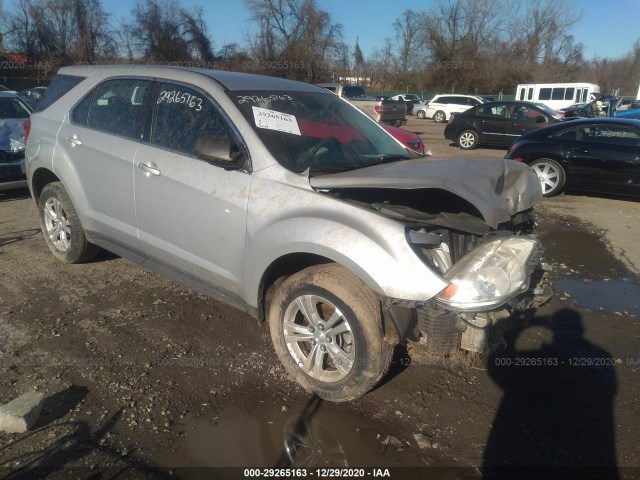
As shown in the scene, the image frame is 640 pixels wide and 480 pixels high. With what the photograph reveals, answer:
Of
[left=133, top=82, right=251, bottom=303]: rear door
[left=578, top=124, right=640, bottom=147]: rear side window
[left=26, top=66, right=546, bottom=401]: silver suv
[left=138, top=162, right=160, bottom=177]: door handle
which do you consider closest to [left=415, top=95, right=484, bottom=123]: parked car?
[left=578, top=124, right=640, bottom=147]: rear side window

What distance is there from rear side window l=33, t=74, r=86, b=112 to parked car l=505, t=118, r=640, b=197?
7149mm

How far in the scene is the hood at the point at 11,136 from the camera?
7197 mm

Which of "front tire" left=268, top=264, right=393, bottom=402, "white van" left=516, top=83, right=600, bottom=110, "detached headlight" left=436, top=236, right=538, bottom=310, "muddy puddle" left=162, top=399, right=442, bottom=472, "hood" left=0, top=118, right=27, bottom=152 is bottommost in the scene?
"muddy puddle" left=162, top=399, right=442, bottom=472

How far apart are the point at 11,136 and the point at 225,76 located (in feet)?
17.4

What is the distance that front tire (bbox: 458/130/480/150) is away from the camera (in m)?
16.1

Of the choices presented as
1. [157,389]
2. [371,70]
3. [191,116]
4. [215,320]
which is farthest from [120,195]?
[371,70]

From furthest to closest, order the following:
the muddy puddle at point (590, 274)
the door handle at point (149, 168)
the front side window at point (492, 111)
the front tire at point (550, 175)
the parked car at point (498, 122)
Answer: the front side window at point (492, 111) < the parked car at point (498, 122) < the front tire at point (550, 175) < the muddy puddle at point (590, 274) < the door handle at point (149, 168)

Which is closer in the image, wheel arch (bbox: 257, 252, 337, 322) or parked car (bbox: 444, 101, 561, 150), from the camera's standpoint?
wheel arch (bbox: 257, 252, 337, 322)

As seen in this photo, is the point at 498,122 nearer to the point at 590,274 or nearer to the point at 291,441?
the point at 590,274

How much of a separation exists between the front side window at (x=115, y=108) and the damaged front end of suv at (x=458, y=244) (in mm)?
1810

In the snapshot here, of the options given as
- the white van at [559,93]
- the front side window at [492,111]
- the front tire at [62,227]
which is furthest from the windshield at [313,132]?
the white van at [559,93]

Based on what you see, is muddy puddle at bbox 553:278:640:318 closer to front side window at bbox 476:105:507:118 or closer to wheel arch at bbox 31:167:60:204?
wheel arch at bbox 31:167:60:204

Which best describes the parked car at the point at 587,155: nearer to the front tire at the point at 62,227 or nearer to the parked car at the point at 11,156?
the front tire at the point at 62,227

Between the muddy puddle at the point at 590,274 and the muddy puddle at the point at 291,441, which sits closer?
the muddy puddle at the point at 291,441
